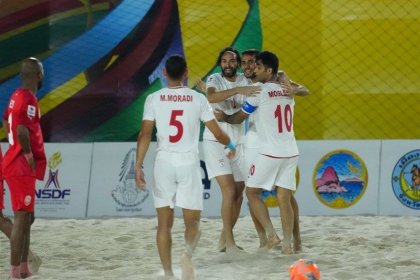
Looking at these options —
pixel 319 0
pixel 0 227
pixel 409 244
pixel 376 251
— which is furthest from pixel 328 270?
pixel 319 0

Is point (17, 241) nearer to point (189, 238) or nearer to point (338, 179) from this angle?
point (189, 238)

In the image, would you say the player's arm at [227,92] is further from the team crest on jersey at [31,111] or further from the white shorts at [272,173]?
the team crest on jersey at [31,111]

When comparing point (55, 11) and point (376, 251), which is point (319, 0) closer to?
point (55, 11)

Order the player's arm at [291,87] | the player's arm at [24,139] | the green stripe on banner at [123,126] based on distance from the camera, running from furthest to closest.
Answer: the green stripe on banner at [123,126] → the player's arm at [291,87] → the player's arm at [24,139]

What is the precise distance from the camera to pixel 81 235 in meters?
9.27

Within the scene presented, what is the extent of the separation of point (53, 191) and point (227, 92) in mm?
3403

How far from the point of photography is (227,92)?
310 inches

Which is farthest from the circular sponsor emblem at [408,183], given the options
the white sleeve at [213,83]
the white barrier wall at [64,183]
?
the white barrier wall at [64,183]

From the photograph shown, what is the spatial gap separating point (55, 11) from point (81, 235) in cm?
370

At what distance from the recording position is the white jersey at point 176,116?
6.64m

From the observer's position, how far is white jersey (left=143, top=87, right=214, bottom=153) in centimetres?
664

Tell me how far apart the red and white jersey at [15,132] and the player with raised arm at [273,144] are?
6.33 ft

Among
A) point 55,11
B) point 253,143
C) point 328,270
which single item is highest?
point 55,11

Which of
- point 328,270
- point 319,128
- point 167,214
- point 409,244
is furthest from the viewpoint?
point 319,128
